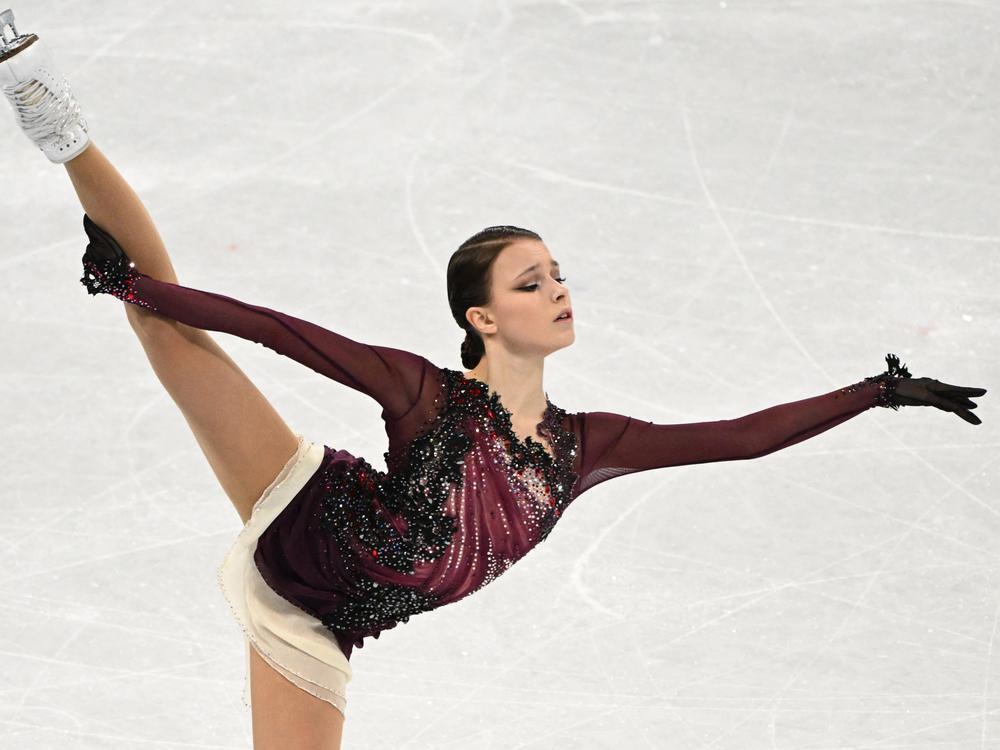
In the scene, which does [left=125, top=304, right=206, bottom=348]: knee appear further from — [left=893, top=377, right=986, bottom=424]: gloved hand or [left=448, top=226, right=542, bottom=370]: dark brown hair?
[left=893, top=377, right=986, bottom=424]: gloved hand

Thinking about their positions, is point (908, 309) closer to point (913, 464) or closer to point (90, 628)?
point (913, 464)

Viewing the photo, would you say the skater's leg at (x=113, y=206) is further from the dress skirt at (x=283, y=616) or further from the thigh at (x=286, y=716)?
the thigh at (x=286, y=716)

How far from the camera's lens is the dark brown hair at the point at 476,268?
123 inches

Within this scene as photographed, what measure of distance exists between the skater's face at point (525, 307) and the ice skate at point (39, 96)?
0.83m

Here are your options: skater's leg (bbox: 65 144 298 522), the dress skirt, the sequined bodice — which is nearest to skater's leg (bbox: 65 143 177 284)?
skater's leg (bbox: 65 144 298 522)

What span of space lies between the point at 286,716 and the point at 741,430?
1103 millimetres

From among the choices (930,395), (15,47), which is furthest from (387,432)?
(930,395)

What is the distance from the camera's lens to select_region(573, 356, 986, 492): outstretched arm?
10.7ft

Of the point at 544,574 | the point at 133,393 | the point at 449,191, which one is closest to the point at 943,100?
the point at 449,191

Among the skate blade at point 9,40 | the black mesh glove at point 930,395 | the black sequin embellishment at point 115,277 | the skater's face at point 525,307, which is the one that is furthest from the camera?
the black mesh glove at point 930,395

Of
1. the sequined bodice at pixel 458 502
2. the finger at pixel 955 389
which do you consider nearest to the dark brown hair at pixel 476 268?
the sequined bodice at pixel 458 502

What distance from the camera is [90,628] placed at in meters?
4.23

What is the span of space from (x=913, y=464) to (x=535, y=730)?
1530mm

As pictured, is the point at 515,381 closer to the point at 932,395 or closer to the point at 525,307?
the point at 525,307
